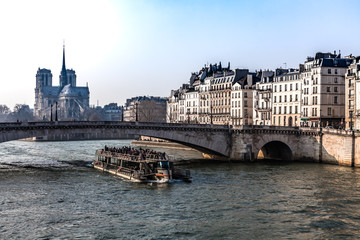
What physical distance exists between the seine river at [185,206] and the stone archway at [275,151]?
53.5 ft

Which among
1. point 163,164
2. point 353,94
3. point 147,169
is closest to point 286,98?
point 353,94

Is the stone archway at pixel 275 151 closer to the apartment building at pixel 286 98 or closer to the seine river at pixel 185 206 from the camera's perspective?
the apartment building at pixel 286 98

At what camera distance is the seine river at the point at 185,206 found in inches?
1324

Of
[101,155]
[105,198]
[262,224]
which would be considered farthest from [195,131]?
[262,224]

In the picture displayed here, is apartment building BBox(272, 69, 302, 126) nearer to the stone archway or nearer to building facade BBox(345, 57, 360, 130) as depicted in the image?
building facade BBox(345, 57, 360, 130)

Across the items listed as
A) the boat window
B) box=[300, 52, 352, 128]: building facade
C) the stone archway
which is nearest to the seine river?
the boat window

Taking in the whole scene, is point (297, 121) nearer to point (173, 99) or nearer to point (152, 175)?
point (152, 175)

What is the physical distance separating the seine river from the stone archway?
642 inches

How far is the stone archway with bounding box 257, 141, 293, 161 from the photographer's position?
77.4m

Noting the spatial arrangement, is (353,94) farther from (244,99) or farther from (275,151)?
(244,99)

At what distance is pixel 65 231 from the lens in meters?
33.4

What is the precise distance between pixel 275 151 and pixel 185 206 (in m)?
41.7

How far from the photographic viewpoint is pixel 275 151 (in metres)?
80.2

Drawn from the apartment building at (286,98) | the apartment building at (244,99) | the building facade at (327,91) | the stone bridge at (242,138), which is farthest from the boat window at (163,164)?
the apartment building at (244,99)
